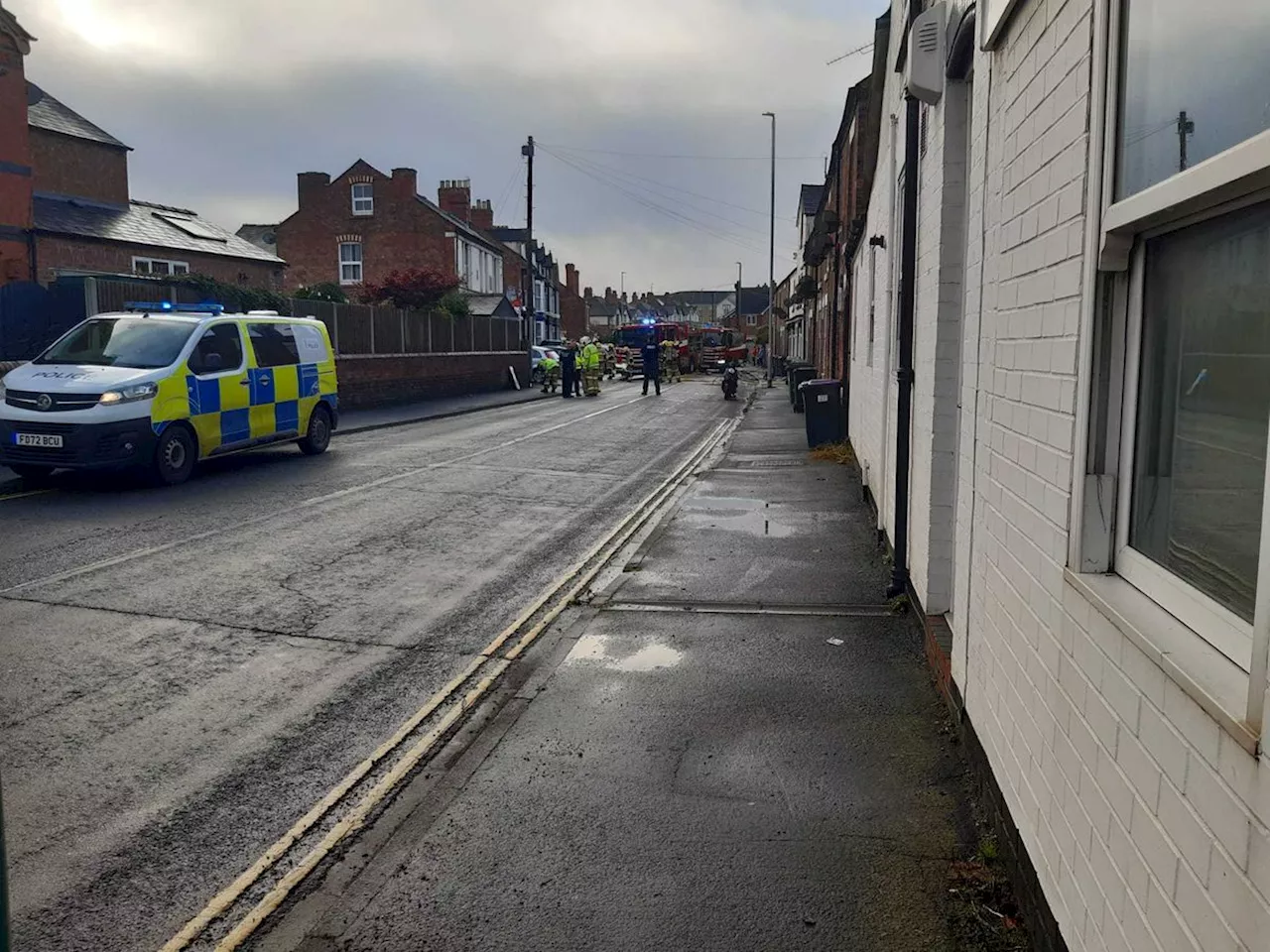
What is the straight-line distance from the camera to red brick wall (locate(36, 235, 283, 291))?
24859 millimetres

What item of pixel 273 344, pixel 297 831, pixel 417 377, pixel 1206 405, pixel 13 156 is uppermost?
pixel 13 156

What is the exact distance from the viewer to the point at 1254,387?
1.95 metres

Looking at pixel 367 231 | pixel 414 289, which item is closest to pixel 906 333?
pixel 414 289

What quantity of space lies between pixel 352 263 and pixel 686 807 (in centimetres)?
5018

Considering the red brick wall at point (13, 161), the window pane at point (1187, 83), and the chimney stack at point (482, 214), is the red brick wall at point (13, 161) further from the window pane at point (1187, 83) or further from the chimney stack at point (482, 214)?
the chimney stack at point (482, 214)

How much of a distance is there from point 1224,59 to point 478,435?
699 inches

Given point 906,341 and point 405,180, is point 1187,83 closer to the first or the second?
point 906,341

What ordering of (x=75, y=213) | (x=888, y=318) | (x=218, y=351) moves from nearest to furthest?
1. (x=888, y=318)
2. (x=218, y=351)
3. (x=75, y=213)

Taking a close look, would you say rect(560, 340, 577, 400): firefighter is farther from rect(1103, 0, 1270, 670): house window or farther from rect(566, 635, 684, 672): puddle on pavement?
rect(1103, 0, 1270, 670): house window

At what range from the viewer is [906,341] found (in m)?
6.69

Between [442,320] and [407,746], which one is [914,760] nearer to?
[407,746]

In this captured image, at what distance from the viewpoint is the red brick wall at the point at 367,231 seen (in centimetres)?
4959

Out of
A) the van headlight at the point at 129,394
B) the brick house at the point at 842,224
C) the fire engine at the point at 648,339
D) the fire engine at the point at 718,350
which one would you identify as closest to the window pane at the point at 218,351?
the van headlight at the point at 129,394

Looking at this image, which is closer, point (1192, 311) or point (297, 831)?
point (1192, 311)
